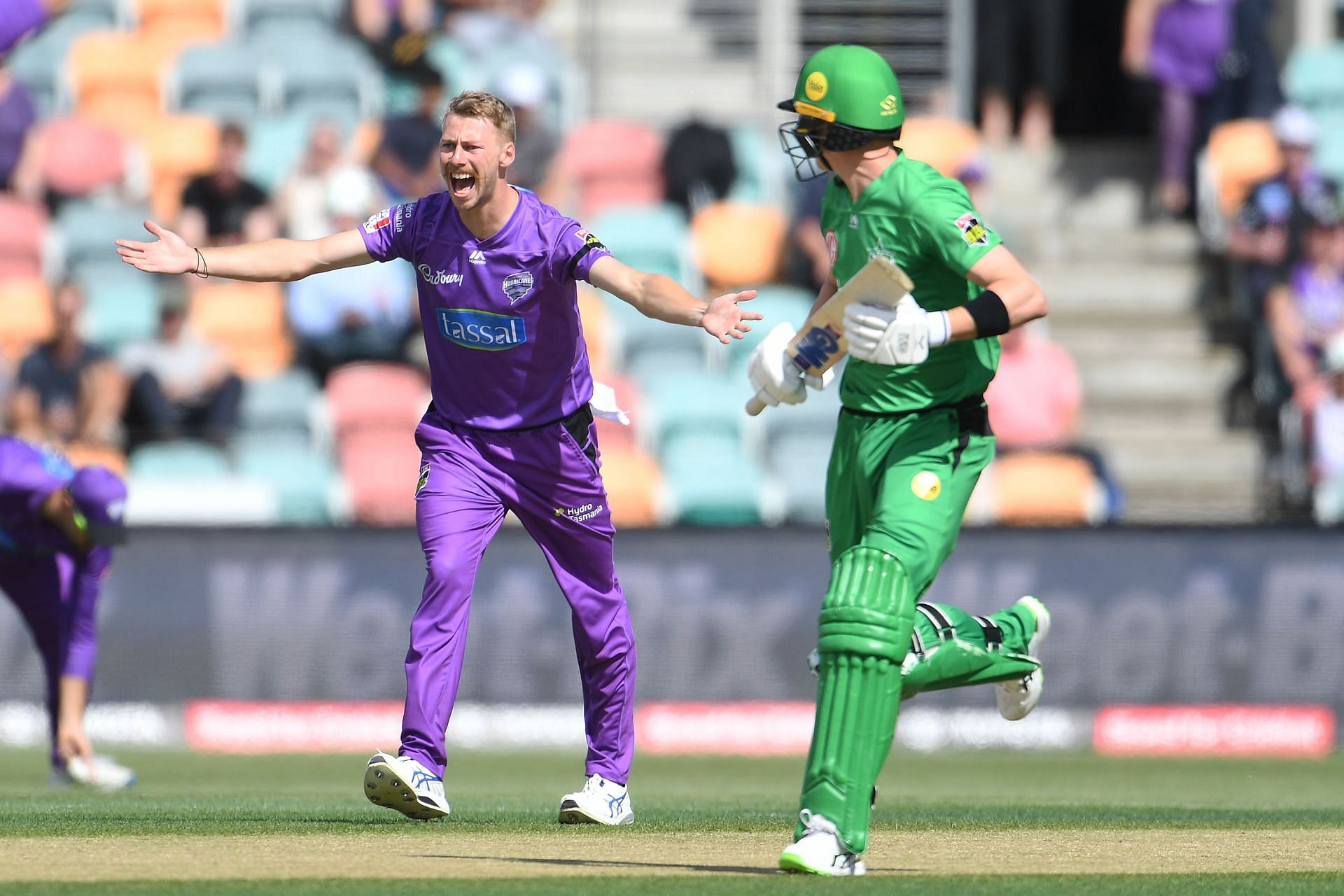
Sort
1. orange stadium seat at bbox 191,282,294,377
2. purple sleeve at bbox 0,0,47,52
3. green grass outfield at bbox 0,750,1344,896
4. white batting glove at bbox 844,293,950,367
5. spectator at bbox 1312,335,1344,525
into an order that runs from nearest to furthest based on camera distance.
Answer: green grass outfield at bbox 0,750,1344,896 → white batting glove at bbox 844,293,950,367 → purple sleeve at bbox 0,0,47,52 → spectator at bbox 1312,335,1344,525 → orange stadium seat at bbox 191,282,294,377

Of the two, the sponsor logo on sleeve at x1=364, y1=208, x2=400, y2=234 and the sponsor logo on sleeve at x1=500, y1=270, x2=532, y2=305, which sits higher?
the sponsor logo on sleeve at x1=364, y1=208, x2=400, y2=234

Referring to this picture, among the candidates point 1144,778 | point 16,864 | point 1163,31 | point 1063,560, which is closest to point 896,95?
point 16,864

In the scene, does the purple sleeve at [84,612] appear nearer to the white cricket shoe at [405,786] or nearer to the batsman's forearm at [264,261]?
the batsman's forearm at [264,261]

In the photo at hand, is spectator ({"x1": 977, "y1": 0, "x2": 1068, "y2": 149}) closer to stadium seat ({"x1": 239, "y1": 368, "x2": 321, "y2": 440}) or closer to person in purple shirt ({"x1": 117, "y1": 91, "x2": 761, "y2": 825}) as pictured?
stadium seat ({"x1": 239, "y1": 368, "x2": 321, "y2": 440})

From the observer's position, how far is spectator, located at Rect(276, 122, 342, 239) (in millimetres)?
14266

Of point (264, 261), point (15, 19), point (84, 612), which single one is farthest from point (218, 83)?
point (264, 261)

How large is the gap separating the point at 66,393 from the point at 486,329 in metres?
6.80

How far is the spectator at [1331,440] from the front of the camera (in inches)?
516

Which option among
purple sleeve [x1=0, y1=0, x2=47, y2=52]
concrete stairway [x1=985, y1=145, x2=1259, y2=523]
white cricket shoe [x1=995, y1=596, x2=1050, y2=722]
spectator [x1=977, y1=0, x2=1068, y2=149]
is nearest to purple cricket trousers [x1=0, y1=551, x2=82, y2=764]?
purple sleeve [x1=0, y1=0, x2=47, y2=52]

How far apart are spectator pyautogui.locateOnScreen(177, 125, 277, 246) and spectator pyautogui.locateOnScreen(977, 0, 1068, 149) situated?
6917 millimetres

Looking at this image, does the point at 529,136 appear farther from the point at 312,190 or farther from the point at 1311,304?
the point at 1311,304

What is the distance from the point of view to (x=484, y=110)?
662cm

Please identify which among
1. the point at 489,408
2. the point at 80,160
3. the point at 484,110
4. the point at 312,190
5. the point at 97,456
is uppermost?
the point at 484,110

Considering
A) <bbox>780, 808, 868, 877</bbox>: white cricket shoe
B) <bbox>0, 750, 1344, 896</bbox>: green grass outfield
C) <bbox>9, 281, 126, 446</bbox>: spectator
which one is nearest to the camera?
<bbox>0, 750, 1344, 896</bbox>: green grass outfield
